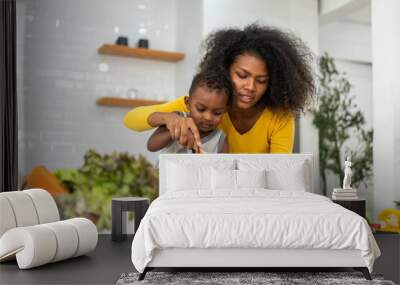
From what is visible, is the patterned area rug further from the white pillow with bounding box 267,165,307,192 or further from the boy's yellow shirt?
the boy's yellow shirt

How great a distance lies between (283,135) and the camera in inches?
233

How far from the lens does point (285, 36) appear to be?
6.02 meters

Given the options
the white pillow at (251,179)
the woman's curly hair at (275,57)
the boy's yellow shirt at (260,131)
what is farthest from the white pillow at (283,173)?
the woman's curly hair at (275,57)

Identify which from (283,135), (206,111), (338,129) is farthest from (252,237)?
(338,129)

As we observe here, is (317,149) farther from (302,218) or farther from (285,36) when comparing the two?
(302,218)

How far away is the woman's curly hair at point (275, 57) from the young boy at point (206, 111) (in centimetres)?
18

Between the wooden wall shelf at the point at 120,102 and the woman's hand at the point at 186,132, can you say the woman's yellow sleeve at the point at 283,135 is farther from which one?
the wooden wall shelf at the point at 120,102

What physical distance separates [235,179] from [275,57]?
1412 millimetres

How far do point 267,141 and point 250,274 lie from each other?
84.1 inches

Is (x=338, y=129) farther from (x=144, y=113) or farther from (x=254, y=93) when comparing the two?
(x=144, y=113)

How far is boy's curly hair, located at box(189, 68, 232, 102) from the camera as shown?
5565 mm

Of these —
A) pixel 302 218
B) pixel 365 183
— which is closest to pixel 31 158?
pixel 302 218

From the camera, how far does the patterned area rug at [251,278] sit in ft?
12.2

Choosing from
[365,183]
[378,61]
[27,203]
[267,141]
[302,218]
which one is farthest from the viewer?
[365,183]
